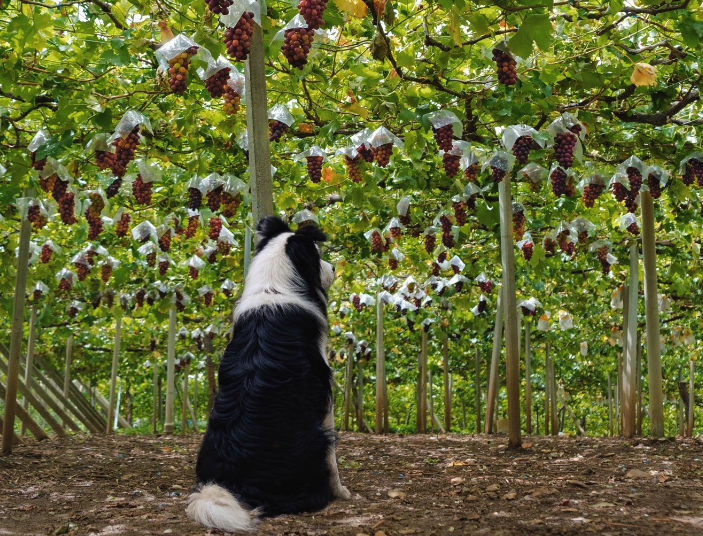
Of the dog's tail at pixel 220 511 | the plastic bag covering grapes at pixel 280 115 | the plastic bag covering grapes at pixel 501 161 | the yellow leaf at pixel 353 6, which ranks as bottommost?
the dog's tail at pixel 220 511

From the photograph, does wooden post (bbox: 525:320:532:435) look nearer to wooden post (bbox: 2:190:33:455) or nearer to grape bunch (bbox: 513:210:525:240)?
grape bunch (bbox: 513:210:525:240)

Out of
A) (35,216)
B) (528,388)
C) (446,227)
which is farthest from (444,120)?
(528,388)

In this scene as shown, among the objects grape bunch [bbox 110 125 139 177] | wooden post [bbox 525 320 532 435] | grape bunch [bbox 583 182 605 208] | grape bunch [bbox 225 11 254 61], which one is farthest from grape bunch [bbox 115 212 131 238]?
wooden post [bbox 525 320 532 435]

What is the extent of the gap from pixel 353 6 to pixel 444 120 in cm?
158

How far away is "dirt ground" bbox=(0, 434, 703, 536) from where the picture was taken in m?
3.76

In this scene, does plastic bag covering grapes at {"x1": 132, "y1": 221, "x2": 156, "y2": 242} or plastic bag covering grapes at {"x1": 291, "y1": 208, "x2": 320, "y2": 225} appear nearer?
plastic bag covering grapes at {"x1": 291, "y1": 208, "x2": 320, "y2": 225}

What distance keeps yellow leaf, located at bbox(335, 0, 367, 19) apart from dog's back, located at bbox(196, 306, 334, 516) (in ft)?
6.66

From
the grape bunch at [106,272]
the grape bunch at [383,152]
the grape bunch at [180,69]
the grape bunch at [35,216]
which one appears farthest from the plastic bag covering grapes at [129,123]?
the grape bunch at [106,272]

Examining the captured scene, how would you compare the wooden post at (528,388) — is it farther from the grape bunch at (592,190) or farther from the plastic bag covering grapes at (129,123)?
the plastic bag covering grapes at (129,123)

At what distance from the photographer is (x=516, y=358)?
24.2 ft

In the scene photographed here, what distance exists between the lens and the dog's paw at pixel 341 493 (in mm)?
4634

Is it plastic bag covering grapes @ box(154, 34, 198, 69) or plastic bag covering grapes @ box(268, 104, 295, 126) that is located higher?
plastic bag covering grapes @ box(268, 104, 295, 126)

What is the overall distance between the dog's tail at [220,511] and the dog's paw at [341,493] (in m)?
0.79

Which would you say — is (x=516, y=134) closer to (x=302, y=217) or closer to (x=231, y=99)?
(x=231, y=99)
